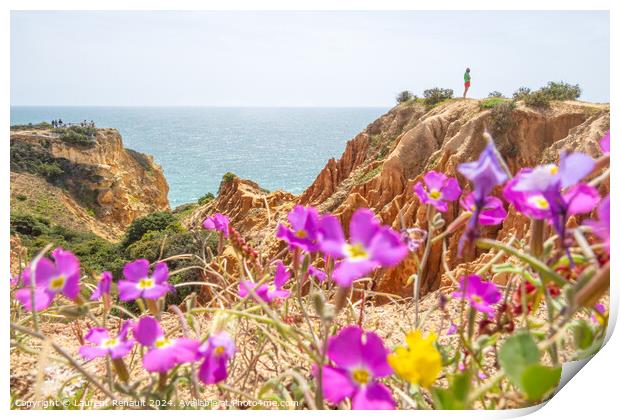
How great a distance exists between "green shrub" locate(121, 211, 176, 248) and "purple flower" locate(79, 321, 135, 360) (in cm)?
589

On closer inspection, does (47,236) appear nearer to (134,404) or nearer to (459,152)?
(134,404)

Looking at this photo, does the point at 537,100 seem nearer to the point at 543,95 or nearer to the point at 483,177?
the point at 543,95

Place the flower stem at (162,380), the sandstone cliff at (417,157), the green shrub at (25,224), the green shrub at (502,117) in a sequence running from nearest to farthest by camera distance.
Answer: the flower stem at (162,380)
the green shrub at (25,224)
the sandstone cliff at (417,157)
the green shrub at (502,117)

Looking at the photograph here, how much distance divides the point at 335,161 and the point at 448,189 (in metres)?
9.16

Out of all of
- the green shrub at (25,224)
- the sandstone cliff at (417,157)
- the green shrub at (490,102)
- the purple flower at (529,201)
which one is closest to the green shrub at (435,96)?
the sandstone cliff at (417,157)

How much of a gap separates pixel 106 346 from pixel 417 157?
7175 millimetres

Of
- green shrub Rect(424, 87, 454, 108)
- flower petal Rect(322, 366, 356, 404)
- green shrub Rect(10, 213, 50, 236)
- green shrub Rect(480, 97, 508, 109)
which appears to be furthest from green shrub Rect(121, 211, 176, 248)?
flower petal Rect(322, 366, 356, 404)

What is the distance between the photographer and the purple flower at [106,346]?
476 millimetres

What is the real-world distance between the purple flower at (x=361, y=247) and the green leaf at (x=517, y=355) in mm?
107

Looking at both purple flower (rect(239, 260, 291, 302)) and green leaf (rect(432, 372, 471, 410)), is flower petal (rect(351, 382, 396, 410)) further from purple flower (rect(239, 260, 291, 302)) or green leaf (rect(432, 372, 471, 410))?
purple flower (rect(239, 260, 291, 302))

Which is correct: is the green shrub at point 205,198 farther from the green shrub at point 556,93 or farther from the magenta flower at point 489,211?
the magenta flower at point 489,211

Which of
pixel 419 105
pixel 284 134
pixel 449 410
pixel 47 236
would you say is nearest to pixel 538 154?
pixel 419 105

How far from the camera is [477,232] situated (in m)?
0.38

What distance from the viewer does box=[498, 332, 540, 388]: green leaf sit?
0.36 metres
